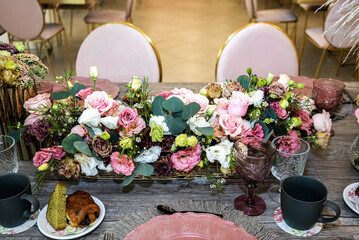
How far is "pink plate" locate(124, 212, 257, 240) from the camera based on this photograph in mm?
907

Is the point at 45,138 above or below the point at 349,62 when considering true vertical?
above

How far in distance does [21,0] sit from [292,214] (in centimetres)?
294

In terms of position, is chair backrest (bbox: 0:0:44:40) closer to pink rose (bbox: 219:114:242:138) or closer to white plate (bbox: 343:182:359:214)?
pink rose (bbox: 219:114:242:138)

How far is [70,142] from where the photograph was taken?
1.07m

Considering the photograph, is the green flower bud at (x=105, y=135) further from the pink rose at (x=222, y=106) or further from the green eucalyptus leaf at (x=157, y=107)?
the pink rose at (x=222, y=106)

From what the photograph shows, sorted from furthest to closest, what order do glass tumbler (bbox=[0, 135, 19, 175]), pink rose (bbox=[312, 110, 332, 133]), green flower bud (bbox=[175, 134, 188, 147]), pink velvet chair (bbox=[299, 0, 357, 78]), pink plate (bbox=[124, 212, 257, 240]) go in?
1. pink velvet chair (bbox=[299, 0, 357, 78])
2. pink rose (bbox=[312, 110, 332, 133])
3. glass tumbler (bbox=[0, 135, 19, 175])
4. green flower bud (bbox=[175, 134, 188, 147])
5. pink plate (bbox=[124, 212, 257, 240])

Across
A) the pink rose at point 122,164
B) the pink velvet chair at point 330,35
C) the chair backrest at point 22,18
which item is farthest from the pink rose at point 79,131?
the chair backrest at point 22,18

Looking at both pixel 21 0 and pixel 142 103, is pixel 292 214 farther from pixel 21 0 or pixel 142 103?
pixel 21 0

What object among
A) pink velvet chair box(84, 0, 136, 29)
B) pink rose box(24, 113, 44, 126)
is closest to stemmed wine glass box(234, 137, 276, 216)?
pink rose box(24, 113, 44, 126)

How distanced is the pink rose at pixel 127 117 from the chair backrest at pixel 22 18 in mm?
2522

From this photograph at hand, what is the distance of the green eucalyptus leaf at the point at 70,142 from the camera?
1063 millimetres

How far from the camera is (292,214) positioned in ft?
3.14

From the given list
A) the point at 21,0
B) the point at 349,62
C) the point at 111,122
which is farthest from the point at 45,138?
the point at 349,62

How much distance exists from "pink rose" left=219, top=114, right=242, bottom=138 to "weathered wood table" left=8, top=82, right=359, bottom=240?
17cm
